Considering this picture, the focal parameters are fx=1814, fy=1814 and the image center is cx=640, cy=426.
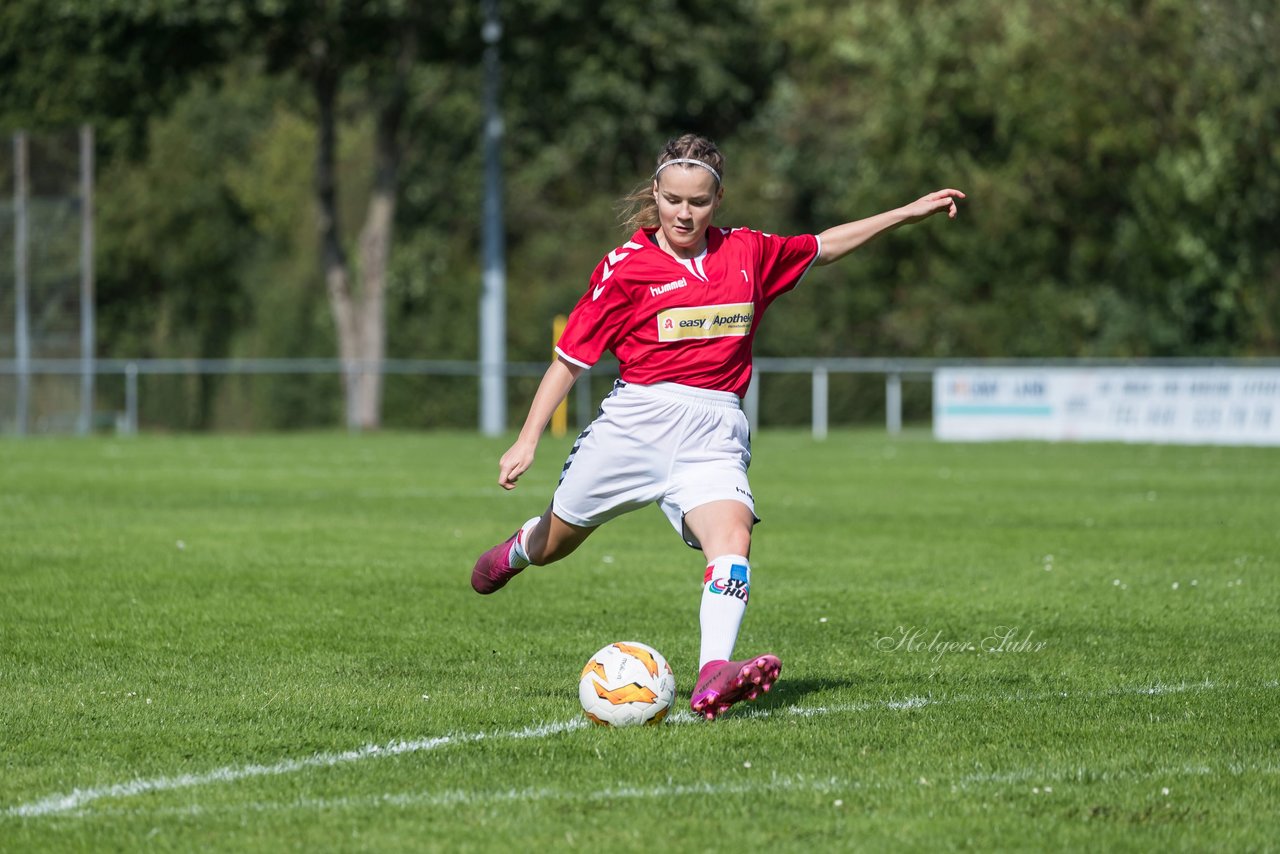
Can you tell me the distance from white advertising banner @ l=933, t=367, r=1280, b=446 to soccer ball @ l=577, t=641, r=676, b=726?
74.9 feet

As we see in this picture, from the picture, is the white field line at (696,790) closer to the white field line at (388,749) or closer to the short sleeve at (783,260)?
the white field line at (388,749)

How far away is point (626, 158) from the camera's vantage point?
47.4 m

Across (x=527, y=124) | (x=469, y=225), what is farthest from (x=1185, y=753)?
(x=469, y=225)

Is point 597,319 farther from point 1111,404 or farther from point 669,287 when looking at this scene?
point 1111,404

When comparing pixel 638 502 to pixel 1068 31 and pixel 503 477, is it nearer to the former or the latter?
pixel 503 477

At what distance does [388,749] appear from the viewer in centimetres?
552

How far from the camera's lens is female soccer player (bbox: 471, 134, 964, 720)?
6.37 m

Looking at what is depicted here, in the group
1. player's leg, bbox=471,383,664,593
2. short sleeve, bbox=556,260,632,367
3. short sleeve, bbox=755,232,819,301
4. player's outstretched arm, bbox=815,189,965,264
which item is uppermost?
player's outstretched arm, bbox=815,189,965,264

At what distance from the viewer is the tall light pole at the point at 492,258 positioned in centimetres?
3403

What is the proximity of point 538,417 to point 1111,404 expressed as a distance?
23.7 m

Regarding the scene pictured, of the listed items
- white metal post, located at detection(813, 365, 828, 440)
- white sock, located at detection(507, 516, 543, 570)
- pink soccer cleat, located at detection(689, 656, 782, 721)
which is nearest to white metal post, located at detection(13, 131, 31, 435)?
white metal post, located at detection(813, 365, 828, 440)

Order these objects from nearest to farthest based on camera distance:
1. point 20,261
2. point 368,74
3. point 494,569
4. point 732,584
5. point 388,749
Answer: point 388,749 → point 732,584 → point 494,569 → point 20,261 → point 368,74

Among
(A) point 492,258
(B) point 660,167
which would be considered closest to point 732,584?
(B) point 660,167

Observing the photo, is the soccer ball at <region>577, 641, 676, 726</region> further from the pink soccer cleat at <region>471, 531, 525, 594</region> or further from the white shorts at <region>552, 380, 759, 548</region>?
the pink soccer cleat at <region>471, 531, 525, 594</region>
